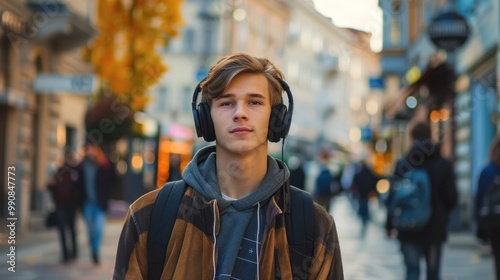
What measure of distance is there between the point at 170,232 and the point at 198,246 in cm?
10

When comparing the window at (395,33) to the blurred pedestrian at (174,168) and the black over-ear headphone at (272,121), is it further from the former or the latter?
the black over-ear headphone at (272,121)

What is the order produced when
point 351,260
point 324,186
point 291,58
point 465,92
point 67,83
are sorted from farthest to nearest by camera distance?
point 291,58, point 465,92, point 324,186, point 67,83, point 351,260

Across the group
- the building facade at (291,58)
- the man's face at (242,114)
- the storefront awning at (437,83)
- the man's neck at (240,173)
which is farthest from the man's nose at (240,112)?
the building facade at (291,58)

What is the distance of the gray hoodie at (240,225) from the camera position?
3.20 metres

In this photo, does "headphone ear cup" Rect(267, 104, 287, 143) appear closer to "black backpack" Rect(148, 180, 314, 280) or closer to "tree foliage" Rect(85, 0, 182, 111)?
"black backpack" Rect(148, 180, 314, 280)

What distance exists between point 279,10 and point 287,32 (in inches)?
113

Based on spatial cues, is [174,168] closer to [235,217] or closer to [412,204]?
[412,204]

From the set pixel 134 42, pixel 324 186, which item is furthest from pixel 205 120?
pixel 134 42

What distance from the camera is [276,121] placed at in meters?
3.35

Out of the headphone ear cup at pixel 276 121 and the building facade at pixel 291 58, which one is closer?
the headphone ear cup at pixel 276 121

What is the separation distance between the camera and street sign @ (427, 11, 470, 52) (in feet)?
61.3

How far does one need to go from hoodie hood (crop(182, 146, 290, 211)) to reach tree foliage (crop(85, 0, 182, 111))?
2045cm

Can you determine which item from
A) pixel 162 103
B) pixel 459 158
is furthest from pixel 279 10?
pixel 459 158

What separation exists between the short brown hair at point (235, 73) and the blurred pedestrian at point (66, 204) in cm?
1114
